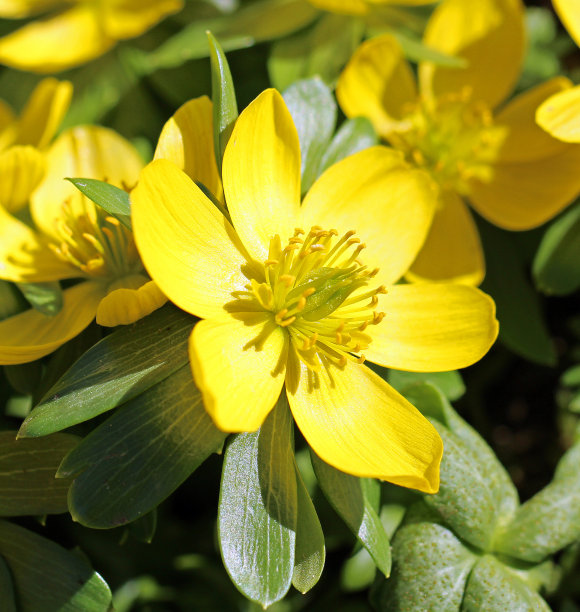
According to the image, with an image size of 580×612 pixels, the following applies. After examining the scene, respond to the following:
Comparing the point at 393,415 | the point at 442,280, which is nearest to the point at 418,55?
the point at 442,280

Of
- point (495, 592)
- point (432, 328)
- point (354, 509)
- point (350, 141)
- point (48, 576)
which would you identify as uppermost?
point (350, 141)

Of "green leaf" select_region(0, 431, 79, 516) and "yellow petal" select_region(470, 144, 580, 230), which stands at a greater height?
"yellow petal" select_region(470, 144, 580, 230)

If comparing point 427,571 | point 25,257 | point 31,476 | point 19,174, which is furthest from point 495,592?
point 19,174

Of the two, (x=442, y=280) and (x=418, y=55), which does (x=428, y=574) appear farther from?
(x=418, y=55)

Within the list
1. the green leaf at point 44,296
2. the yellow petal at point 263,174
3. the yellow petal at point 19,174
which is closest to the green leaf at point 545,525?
the yellow petal at point 263,174

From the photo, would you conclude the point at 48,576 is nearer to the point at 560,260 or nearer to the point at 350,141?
the point at 350,141

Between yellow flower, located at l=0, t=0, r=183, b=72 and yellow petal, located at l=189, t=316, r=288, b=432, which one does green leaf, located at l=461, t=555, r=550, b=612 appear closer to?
yellow petal, located at l=189, t=316, r=288, b=432

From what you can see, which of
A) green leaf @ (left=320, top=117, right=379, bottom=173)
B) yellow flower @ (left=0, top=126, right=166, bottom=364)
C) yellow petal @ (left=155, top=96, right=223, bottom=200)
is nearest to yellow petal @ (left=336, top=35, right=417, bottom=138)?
green leaf @ (left=320, top=117, right=379, bottom=173)
